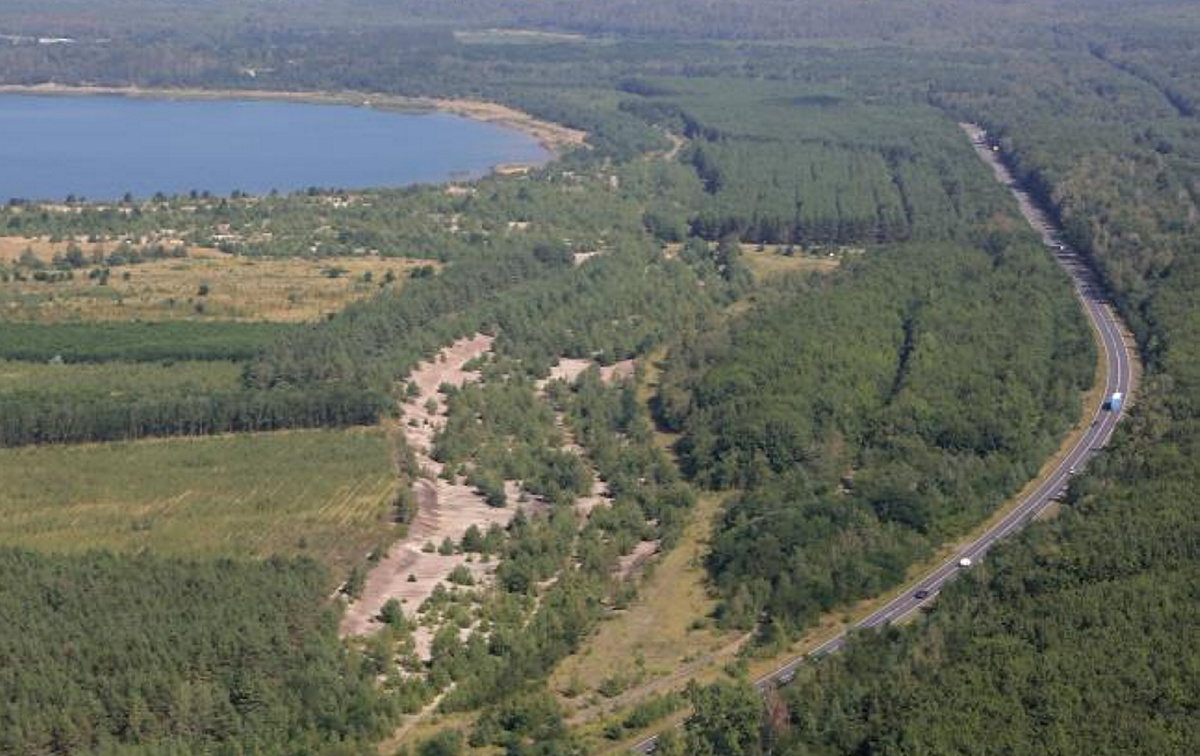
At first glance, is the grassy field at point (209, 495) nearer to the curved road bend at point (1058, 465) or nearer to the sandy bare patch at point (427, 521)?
the sandy bare patch at point (427, 521)

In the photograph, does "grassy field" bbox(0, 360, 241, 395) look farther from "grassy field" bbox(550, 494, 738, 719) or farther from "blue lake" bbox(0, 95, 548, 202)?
"blue lake" bbox(0, 95, 548, 202)

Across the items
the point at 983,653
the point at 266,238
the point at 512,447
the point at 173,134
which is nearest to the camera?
the point at 983,653

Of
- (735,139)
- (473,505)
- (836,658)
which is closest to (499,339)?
(473,505)

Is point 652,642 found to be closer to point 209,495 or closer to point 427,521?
point 427,521

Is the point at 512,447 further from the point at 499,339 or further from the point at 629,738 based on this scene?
the point at 629,738

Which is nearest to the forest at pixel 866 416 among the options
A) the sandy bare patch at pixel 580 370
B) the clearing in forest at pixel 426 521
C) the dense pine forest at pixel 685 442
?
the dense pine forest at pixel 685 442

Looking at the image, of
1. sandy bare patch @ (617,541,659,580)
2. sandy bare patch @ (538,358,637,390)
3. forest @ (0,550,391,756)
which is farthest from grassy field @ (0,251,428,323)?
forest @ (0,550,391,756)
